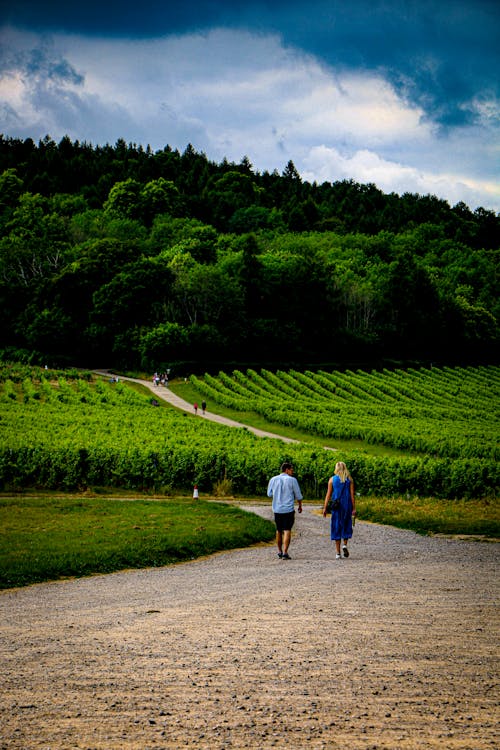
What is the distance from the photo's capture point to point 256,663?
23.3ft

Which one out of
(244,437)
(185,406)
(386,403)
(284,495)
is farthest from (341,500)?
(386,403)

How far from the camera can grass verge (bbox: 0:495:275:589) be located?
571 inches

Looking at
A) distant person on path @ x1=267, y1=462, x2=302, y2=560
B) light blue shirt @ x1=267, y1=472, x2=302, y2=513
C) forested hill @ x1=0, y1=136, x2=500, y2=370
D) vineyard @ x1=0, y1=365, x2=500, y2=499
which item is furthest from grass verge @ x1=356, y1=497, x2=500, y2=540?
forested hill @ x1=0, y1=136, x2=500, y2=370

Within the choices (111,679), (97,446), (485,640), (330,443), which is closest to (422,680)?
(485,640)

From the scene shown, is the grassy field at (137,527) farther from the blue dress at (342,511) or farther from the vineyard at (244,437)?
the blue dress at (342,511)

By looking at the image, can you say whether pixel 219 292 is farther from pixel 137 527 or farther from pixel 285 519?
pixel 285 519

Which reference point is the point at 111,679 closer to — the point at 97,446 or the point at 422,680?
the point at 422,680

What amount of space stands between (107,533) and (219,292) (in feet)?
270

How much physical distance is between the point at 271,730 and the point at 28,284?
11374cm

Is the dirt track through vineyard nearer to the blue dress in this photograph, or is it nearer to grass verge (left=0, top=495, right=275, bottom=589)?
the blue dress

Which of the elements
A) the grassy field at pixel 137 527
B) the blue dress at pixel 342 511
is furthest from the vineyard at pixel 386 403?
the blue dress at pixel 342 511

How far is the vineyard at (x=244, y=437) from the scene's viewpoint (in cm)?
2920

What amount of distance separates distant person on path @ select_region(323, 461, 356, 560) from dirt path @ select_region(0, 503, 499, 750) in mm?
1849

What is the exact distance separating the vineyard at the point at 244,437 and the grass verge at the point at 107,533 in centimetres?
358
